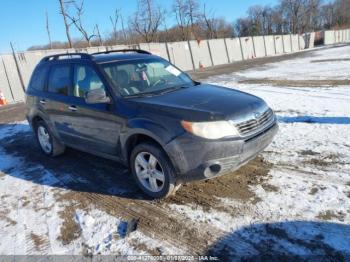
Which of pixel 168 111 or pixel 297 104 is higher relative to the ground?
pixel 168 111

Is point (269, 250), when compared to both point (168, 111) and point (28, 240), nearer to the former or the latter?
point (168, 111)

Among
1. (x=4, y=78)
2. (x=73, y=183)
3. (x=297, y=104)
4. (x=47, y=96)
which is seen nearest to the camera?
(x=73, y=183)

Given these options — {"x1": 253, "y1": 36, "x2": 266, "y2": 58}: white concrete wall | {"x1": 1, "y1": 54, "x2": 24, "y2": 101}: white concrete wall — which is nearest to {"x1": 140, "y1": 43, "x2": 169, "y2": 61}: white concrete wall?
{"x1": 1, "y1": 54, "x2": 24, "y2": 101}: white concrete wall

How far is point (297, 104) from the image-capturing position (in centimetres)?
845

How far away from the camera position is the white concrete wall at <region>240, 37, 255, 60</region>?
36.6 meters

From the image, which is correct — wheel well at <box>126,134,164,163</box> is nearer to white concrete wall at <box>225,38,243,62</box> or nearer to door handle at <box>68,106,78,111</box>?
door handle at <box>68,106,78,111</box>

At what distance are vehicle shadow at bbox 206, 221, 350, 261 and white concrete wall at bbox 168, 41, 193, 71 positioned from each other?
2547 centimetres

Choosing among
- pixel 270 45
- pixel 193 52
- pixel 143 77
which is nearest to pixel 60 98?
pixel 143 77

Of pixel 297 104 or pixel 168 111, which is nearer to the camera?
pixel 168 111

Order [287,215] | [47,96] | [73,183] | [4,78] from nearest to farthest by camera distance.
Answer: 1. [287,215]
2. [73,183]
3. [47,96]
4. [4,78]

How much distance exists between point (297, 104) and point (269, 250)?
6.09 meters

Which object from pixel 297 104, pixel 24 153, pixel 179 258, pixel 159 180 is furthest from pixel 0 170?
pixel 297 104

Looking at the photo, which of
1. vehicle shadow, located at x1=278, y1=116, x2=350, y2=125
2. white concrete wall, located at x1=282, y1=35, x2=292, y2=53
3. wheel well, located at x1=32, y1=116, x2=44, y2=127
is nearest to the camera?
wheel well, located at x1=32, y1=116, x2=44, y2=127

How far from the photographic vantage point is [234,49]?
115 ft
